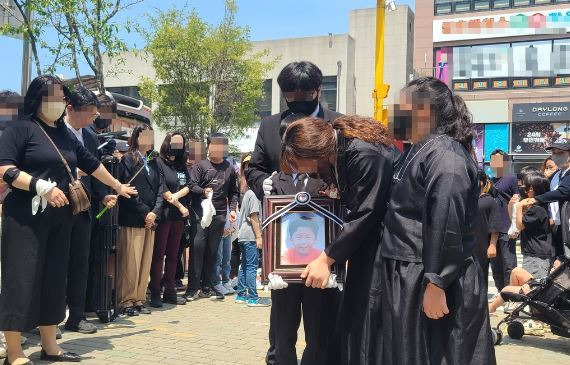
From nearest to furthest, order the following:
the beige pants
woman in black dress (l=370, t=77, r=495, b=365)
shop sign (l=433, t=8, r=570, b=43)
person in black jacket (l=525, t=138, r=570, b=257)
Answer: woman in black dress (l=370, t=77, r=495, b=365), person in black jacket (l=525, t=138, r=570, b=257), the beige pants, shop sign (l=433, t=8, r=570, b=43)

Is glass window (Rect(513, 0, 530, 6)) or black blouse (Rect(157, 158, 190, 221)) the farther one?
glass window (Rect(513, 0, 530, 6))

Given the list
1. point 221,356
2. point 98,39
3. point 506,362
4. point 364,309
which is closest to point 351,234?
→ point 364,309

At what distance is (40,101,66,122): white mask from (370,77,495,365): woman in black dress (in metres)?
2.93

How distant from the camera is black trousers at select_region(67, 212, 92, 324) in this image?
5.48 m

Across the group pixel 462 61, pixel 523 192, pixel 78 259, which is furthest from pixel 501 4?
pixel 78 259

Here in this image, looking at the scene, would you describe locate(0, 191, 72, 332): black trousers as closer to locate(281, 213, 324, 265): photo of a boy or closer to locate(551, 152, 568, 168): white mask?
locate(281, 213, 324, 265): photo of a boy

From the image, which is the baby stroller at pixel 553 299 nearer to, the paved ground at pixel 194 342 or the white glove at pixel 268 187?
the paved ground at pixel 194 342

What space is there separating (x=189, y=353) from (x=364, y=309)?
2659 mm

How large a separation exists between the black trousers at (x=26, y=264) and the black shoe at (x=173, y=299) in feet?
10.2

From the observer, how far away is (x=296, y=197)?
3.33 m

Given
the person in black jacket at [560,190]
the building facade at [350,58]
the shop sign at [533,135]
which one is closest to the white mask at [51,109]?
the person in black jacket at [560,190]

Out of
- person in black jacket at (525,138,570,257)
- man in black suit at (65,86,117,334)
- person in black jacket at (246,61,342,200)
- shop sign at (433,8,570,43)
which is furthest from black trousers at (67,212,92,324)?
shop sign at (433,8,570,43)

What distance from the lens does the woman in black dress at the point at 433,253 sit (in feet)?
9.02

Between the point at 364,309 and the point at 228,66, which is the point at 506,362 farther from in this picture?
the point at 228,66
